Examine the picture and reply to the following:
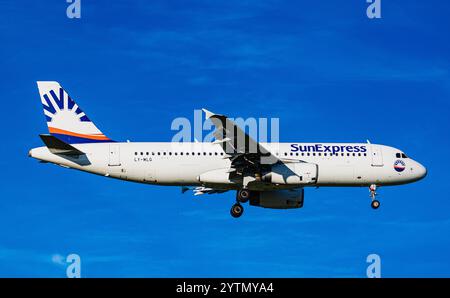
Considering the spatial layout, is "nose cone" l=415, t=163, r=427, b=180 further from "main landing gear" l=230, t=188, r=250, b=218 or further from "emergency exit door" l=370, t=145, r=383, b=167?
"main landing gear" l=230, t=188, r=250, b=218

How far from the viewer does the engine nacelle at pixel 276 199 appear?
6538cm

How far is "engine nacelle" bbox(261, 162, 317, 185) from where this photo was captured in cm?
6041

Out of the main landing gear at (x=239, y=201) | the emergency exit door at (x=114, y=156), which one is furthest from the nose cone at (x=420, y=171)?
the emergency exit door at (x=114, y=156)

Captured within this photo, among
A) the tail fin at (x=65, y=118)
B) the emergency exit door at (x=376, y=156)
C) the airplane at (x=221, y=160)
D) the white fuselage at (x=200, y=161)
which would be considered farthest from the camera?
the emergency exit door at (x=376, y=156)

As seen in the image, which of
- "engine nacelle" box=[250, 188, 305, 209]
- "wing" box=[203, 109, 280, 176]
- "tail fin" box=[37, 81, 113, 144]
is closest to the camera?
"wing" box=[203, 109, 280, 176]

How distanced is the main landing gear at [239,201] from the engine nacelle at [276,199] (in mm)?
3366

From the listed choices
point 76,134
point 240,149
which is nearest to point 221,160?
point 240,149

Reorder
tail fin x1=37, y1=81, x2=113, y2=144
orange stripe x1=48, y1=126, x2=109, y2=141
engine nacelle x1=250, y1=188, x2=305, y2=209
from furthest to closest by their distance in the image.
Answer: engine nacelle x1=250, y1=188, x2=305, y2=209 → tail fin x1=37, y1=81, x2=113, y2=144 → orange stripe x1=48, y1=126, x2=109, y2=141

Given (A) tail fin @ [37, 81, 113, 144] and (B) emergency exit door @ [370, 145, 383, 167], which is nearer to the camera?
(A) tail fin @ [37, 81, 113, 144]

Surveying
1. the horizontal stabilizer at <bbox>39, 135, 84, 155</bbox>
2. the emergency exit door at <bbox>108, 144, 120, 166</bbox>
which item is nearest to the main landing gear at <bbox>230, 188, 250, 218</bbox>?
the emergency exit door at <bbox>108, 144, 120, 166</bbox>

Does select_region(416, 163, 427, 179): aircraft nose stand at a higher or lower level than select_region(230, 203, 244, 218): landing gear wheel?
higher

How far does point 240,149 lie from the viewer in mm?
59688

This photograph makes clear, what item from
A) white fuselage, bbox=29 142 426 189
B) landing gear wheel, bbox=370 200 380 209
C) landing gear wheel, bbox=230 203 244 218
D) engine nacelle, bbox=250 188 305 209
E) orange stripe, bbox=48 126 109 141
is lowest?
landing gear wheel, bbox=230 203 244 218

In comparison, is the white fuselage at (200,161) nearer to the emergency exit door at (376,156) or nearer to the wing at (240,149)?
the emergency exit door at (376,156)
